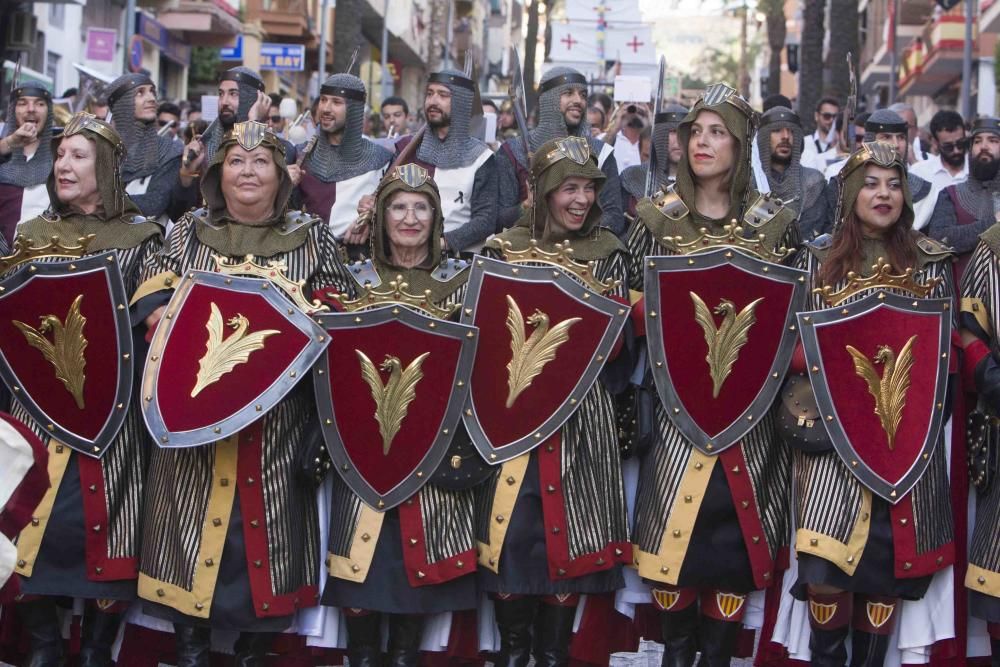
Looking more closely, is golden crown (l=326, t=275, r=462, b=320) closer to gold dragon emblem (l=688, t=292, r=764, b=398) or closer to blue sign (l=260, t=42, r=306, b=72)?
gold dragon emblem (l=688, t=292, r=764, b=398)

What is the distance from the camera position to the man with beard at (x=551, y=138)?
8344mm

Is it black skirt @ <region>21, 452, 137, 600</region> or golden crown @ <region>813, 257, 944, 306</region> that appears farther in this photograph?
black skirt @ <region>21, 452, 137, 600</region>

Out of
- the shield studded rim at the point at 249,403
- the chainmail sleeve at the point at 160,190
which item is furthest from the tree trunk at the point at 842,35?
the shield studded rim at the point at 249,403

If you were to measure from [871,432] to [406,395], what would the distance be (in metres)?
1.51

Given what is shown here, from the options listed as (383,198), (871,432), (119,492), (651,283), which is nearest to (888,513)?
(871,432)

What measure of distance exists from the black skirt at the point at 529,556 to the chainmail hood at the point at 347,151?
3.09 metres

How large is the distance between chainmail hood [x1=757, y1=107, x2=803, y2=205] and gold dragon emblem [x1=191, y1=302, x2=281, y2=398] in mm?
4925

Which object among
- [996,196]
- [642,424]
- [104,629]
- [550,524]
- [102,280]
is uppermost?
[996,196]

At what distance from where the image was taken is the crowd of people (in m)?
5.37

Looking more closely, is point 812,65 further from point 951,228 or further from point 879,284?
point 879,284

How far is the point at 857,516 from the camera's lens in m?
5.34

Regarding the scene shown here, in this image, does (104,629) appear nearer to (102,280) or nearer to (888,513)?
(102,280)

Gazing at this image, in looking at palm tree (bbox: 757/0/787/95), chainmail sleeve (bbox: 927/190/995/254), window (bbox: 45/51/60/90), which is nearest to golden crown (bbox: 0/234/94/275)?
chainmail sleeve (bbox: 927/190/995/254)

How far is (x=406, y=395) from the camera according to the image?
5426 millimetres
